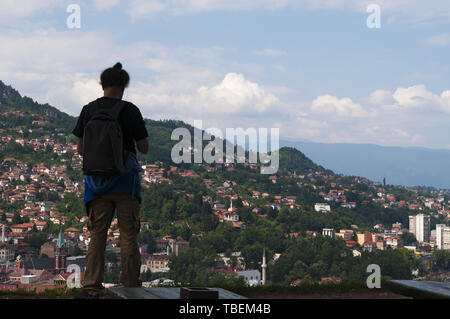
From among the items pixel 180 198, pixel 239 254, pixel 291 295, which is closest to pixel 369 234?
pixel 239 254

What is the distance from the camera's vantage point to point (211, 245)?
225 feet

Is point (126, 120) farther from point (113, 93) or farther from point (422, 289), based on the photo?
point (422, 289)

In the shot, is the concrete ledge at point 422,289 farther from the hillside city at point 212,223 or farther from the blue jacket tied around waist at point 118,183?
the hillside city at point 212,223

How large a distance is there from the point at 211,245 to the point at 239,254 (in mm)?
3236

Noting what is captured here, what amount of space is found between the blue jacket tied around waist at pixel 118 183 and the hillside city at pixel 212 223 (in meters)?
35.8

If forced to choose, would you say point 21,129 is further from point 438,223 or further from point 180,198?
point 438,223

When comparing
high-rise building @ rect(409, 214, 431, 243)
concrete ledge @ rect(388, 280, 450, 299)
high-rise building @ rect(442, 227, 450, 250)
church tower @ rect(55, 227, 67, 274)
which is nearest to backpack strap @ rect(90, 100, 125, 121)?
concrete ledge @ rect(388, 280, 450, 299)

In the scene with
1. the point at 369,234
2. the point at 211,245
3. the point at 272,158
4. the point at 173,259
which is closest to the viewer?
the point at 173,259

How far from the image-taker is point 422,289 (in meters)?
2.76

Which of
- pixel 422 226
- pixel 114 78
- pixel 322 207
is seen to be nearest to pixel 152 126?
pixel 322 207

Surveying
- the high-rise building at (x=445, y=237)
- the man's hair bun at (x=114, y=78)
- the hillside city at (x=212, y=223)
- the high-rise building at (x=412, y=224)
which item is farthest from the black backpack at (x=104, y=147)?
the high-rise building at (x=412, y=224)

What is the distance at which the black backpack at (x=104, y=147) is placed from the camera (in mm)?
2953

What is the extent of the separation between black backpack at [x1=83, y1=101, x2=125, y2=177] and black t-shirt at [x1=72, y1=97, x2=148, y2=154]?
0.07m

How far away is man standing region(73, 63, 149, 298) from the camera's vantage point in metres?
3.01
